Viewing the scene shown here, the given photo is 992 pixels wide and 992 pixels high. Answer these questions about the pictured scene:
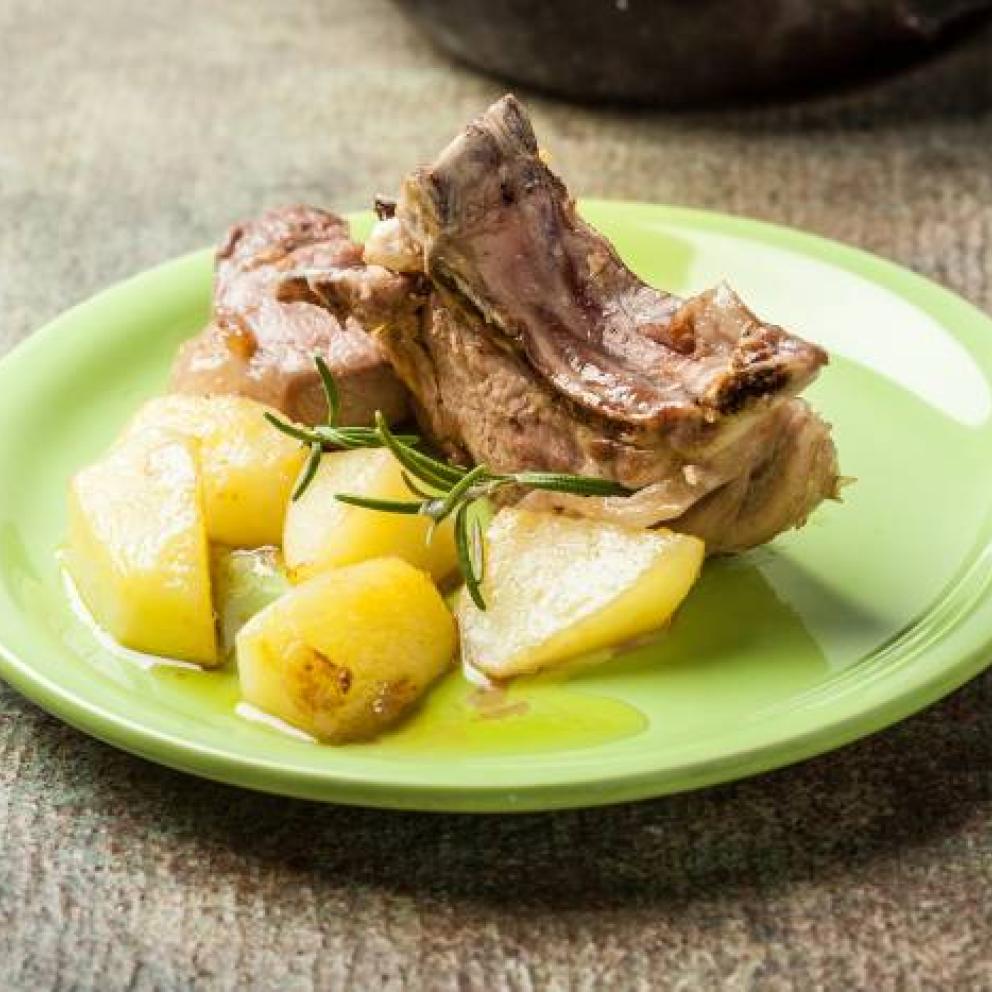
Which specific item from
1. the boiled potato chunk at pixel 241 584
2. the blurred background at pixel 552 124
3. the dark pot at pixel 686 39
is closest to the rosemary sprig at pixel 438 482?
the boiled potato chunk at pixel 241 584

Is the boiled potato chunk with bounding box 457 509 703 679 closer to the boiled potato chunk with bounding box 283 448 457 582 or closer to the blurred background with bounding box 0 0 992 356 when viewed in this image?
the boiled potato chunk with bounding box 283 448 457 582

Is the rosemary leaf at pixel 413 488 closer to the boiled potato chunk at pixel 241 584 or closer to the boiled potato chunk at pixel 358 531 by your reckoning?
the boiled potato chunk at pixel 358 531

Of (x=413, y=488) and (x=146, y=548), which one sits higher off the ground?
(x=413, y=488)

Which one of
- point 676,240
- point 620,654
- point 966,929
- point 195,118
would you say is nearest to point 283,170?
point 195,118

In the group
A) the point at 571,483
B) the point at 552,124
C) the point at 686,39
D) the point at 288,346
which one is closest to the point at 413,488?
the point at 571,483

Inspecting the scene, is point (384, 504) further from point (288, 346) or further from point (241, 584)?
point (288, 346)

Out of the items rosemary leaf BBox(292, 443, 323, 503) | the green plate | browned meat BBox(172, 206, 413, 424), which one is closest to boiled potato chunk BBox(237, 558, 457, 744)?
the green plate
